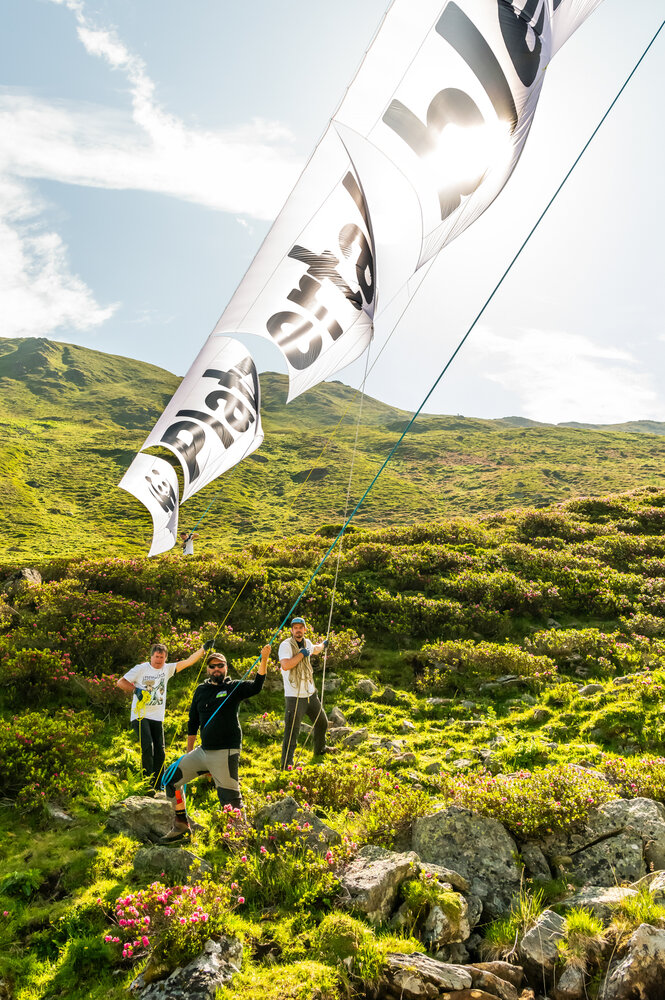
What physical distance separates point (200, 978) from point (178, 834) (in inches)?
84.8

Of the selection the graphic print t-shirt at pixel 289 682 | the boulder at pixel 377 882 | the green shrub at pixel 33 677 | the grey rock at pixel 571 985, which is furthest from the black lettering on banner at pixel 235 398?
the grey rock at pixel 571 985

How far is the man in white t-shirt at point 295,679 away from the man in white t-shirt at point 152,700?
107 centimetres

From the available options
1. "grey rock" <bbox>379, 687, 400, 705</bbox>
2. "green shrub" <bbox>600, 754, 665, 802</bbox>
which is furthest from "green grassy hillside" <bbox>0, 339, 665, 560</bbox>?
"green shrub" <bbox>600, 754, 665, 802</bbox>

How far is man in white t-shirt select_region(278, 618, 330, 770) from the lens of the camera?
6.30 m

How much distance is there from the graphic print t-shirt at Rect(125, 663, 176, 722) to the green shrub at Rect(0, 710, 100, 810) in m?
0.95

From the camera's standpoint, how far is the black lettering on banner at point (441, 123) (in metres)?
3.83

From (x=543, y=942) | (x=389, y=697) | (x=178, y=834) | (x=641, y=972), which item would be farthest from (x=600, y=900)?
(x=389, y=697)

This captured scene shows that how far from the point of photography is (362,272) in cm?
510

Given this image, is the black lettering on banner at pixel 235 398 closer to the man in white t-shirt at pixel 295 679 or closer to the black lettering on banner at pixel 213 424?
the black lettering on banner at pixel 213 424

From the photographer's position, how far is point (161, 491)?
8797 millimetres

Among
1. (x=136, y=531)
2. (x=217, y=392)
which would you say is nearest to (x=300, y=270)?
(x=217, y=392)

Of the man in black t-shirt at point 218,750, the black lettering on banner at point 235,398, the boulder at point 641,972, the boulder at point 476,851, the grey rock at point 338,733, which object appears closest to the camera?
the boulder at point 641,972

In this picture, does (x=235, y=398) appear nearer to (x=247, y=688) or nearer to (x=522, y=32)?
(x=247, y=688)

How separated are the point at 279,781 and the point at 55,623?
6.67m
